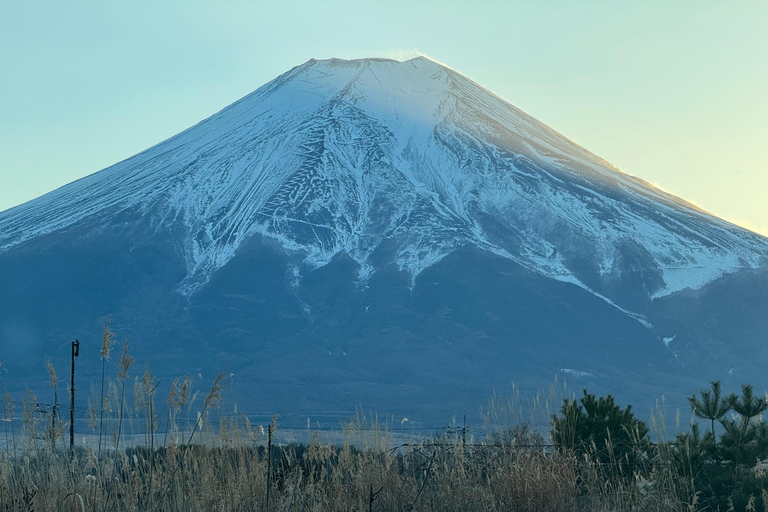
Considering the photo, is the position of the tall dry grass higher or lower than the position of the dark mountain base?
higher

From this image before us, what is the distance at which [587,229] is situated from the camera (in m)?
131

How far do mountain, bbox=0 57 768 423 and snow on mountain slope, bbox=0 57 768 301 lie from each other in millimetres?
441

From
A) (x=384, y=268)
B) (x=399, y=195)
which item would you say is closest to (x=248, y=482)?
(x=384, y=268)

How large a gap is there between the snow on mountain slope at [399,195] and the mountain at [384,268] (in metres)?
0.44

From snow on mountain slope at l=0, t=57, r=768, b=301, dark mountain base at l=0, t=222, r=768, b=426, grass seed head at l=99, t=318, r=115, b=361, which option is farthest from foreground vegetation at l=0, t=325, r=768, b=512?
snow on mountain slope at l=0, t=57, r=768, b=301

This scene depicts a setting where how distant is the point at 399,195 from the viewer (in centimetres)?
13688

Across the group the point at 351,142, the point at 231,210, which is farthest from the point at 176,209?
the point at 351,142

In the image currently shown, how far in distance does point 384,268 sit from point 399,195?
791 inches

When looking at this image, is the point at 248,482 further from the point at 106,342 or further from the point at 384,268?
the point at 384,268

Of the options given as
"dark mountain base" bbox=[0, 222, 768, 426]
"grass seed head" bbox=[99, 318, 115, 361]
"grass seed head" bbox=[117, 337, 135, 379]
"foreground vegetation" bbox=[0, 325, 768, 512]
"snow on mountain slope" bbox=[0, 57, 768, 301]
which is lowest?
"dark mountain base" bbox=[0, 222, 768, 426]

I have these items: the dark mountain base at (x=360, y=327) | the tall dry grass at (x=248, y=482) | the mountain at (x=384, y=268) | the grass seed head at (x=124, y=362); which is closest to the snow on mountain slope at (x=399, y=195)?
the mountain at (x=384, y=268)

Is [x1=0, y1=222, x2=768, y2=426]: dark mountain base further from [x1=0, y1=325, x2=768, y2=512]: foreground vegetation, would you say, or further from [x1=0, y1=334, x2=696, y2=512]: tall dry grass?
[x1=0, y1=334, x2=696, y2=512]: tall dry grass

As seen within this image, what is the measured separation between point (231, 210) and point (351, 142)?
28.4 meters

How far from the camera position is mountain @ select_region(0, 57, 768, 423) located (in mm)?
98625
